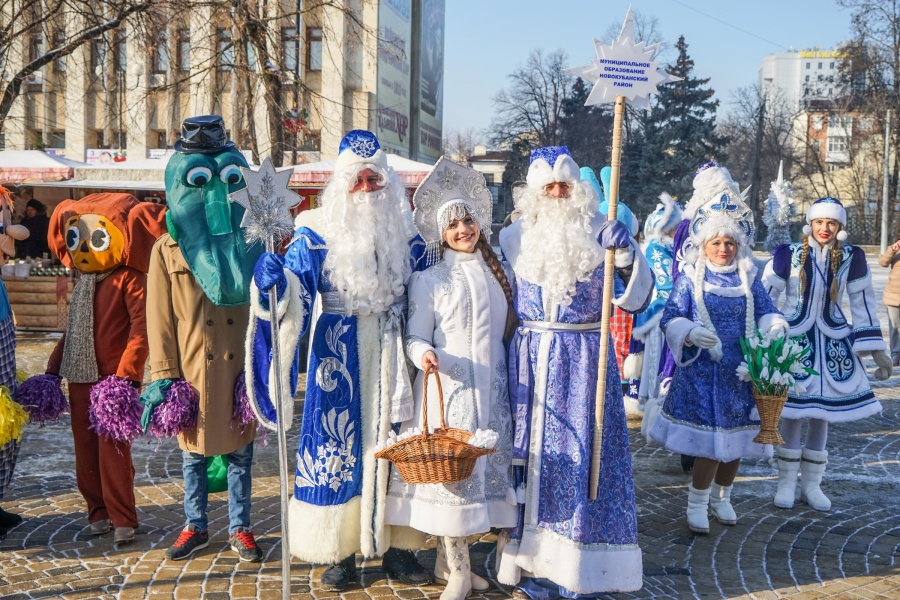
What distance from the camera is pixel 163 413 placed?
14.3ft

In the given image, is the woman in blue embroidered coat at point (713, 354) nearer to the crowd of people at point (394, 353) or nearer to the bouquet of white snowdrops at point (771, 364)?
the bouquet of white snowdrops at point (771, 364)

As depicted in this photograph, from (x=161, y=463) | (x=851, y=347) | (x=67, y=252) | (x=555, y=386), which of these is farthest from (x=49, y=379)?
(x=851, y=347)

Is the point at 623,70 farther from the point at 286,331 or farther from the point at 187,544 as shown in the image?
the point at 187,544

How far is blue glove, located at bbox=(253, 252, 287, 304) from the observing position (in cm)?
386

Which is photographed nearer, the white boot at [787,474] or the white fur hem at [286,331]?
the white fur hem at [286,331]

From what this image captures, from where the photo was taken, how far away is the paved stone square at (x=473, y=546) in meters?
4.33

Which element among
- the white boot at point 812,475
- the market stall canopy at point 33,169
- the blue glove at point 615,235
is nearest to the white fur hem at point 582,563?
the blue glove at point 615,235

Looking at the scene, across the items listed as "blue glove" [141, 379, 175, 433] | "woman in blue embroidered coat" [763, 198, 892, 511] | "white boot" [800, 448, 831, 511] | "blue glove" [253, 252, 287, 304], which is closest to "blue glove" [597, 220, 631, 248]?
"blue glove" [253, 252, 287, 304]

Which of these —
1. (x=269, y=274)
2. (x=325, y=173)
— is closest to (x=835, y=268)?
(x=269, y=274)

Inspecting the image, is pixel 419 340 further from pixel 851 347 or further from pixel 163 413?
pixel 851 347

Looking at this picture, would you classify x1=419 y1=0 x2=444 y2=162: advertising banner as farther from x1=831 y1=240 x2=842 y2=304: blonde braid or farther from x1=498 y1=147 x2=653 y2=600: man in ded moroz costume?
x1=498 y1=147 x2=653 y2=600: man in ded moroz costume

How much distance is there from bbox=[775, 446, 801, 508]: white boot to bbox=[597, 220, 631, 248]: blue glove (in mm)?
2628

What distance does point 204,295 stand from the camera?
14.6 feet

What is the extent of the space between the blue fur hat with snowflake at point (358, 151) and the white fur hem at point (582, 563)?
6.12 feet
